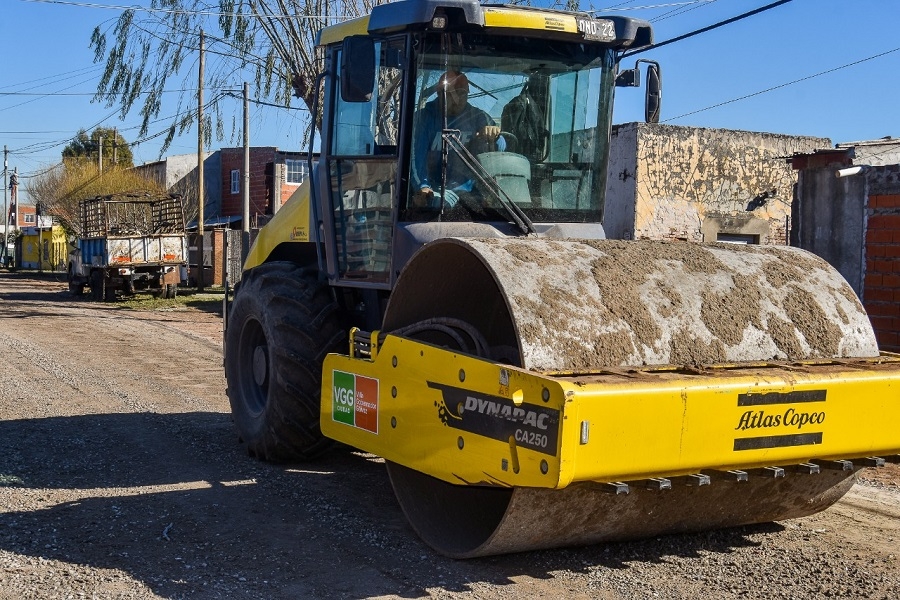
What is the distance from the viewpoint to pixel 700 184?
856 inches

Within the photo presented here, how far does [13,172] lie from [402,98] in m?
86.6

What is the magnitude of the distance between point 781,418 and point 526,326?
1.17m

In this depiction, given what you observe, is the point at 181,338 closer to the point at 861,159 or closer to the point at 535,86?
the point at 861,159

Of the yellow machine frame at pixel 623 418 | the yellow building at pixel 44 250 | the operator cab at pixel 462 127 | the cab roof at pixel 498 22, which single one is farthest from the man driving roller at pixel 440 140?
the yellow building at pixel 44 250

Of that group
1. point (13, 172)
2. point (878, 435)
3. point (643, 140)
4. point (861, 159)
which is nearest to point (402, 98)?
point (878, 435)

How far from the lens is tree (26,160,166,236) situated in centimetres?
4800

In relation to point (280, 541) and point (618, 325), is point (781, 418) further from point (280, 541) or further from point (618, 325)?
point (280, 541)

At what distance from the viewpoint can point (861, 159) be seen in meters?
14.1

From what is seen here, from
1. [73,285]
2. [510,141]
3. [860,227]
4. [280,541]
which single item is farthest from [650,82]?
[73,285]

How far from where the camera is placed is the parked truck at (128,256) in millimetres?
27219

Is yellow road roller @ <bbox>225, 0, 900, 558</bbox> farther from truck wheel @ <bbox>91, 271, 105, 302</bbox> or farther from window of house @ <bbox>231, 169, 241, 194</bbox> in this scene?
window of house @ <bbox>231, 169, 241, 194</bbox>

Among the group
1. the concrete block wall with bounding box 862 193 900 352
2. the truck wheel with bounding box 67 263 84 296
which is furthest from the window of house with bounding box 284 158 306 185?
the concrete block wall with bounding box 862 193 900 352

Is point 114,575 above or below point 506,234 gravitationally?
below

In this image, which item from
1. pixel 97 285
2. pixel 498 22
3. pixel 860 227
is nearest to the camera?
pixel 498 22
